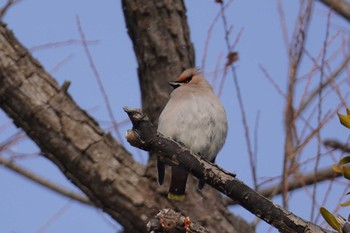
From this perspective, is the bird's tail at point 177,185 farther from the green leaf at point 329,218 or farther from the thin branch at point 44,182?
the green leaf at point 329,218

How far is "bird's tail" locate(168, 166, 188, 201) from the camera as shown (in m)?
5.13

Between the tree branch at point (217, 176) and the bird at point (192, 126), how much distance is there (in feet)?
5.31

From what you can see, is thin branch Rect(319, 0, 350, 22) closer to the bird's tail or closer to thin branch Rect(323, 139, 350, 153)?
thin branch Rect(323, 139, 350, 153)

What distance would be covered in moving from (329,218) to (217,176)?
0.54 meters

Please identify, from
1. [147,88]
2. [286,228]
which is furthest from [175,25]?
[286,228]

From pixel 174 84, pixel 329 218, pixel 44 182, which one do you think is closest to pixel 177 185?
pixel 174 84

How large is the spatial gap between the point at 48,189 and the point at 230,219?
132 cm

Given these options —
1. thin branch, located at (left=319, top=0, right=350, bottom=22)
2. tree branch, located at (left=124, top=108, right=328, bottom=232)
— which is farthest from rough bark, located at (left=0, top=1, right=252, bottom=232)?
tree branch, located at (left=124, top=108, right=328, bottom=232)

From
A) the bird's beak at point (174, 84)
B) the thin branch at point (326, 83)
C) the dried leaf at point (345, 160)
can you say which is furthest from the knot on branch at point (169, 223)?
the bird's beak at point (174, 84)

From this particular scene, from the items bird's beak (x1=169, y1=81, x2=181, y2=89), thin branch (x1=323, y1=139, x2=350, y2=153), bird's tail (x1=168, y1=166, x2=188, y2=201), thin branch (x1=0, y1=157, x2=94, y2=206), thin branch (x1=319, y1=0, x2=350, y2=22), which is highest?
thin branch (x1=319, y1=0, x2=350, y2=22)

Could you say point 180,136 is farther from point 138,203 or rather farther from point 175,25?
point 175,25

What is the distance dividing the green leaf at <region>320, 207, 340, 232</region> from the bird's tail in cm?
220

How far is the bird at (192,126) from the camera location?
16.5 feet

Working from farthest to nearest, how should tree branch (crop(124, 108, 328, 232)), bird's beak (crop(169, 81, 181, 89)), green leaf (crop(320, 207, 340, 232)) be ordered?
1. bird's beak (crop(169, 81, 181, 89))
2. tree branch (crop(124, 108, 328, 232))
3. green leaf (crop(320, 207, 340, 232))
